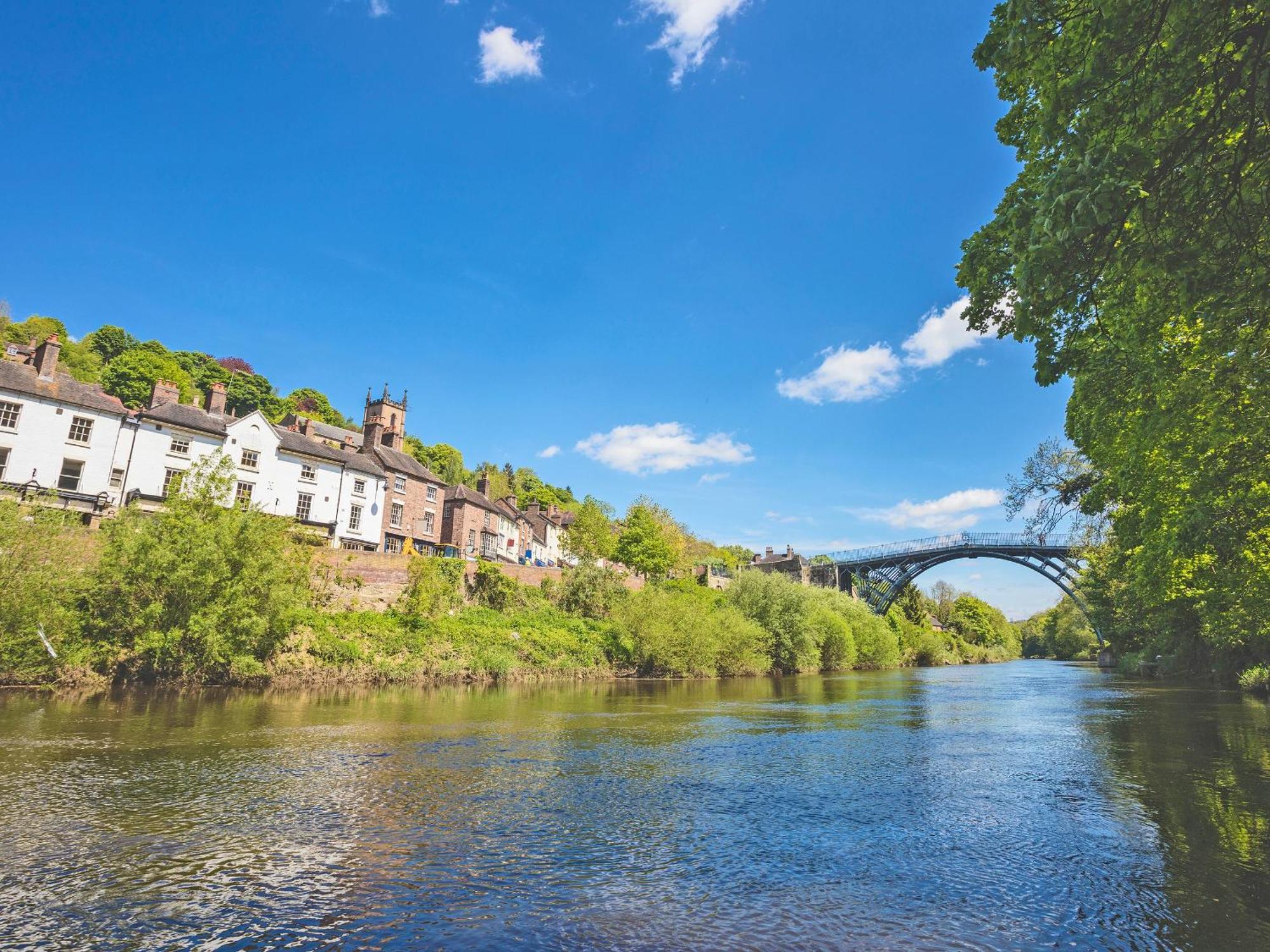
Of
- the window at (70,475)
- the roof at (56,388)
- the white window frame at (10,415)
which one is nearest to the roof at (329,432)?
the roof at (56,388)

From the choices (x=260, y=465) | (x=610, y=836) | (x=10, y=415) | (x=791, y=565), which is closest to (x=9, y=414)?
(x=10, y=415)

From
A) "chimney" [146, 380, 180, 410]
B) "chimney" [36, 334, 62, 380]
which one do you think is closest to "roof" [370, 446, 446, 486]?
"chimney" [146, 380, 180, 410]

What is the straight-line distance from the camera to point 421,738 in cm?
1812

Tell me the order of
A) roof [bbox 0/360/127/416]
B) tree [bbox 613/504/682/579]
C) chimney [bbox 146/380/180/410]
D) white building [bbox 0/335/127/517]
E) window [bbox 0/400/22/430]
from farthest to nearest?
1. tree [bbox 613/504/682/579]
2. chimney [bbox 146/380/180/410]
3. roof [bbox 0/360/127/416]
4. white building [bbox 0/335/127/517]
5. window [bbox 0/400/22/430]

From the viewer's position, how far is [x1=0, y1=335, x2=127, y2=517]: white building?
124 feet

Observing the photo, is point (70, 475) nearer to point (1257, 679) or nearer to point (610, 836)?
point (610, 836)

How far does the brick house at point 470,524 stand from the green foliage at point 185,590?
30.5 meters

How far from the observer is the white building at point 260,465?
42.3m

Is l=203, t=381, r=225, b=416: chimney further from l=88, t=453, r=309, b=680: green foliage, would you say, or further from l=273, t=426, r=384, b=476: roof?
l=88, t=453, r=309, b=680: green foliage

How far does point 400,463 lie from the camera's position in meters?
56.5

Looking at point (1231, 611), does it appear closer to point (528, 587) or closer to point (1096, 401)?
point (1096, 401)

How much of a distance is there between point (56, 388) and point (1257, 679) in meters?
68.6

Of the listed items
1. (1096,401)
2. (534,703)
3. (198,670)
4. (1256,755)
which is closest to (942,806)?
(1096,401)

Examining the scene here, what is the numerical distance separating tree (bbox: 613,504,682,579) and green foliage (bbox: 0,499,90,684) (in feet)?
152
